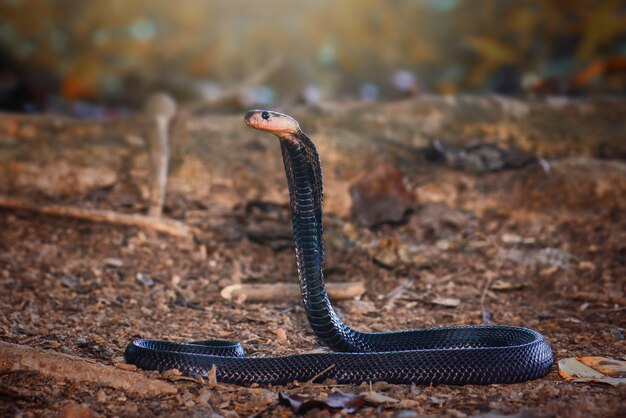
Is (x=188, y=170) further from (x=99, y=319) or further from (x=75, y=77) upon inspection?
(x=75, y=77)

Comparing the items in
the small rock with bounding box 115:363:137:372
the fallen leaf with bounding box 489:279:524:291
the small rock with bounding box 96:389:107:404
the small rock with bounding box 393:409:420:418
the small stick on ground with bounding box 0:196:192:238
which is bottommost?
the small rock with bounding box 393:409:420:418

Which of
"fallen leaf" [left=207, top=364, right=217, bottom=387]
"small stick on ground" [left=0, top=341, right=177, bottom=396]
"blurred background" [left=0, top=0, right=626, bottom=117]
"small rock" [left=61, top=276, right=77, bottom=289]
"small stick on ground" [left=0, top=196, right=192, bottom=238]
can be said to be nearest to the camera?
"small stick on ground" [left=0, top=341, right=177, bottom=396]

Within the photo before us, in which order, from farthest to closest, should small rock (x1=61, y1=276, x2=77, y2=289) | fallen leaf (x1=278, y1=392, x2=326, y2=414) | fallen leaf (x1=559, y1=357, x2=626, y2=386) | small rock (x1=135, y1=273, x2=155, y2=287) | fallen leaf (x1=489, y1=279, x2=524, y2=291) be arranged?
fallen leaf (x1=489, y1=279, x2=524, y2=291)
small rock (x1=135, y1=273, x2=155, y2=287)
small rock (x1=61, y1=276, x2=77, y2=289)
fallen leaf (x1=559, y1=357, x2=626, y2=386)
fallen leaf (x1=278, y1=392, x2=326, y2=414)

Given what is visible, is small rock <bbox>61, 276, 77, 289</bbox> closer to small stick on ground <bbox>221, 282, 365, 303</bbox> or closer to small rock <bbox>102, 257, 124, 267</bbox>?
small rock <bbox>102, 257, 124, 267</bbox>

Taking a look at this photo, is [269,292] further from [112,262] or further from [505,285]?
[505,285]

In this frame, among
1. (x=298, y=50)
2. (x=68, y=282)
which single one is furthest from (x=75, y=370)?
(x=298, y=50)

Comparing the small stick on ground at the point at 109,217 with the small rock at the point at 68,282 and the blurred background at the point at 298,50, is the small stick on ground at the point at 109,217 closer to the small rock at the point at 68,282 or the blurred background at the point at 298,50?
the small rock at the point at 68,282

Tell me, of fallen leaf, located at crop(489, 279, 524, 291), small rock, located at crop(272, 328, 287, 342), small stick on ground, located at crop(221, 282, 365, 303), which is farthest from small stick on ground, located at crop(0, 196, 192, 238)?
fallen leaf, located at crop(489, 279, 524, 291)
